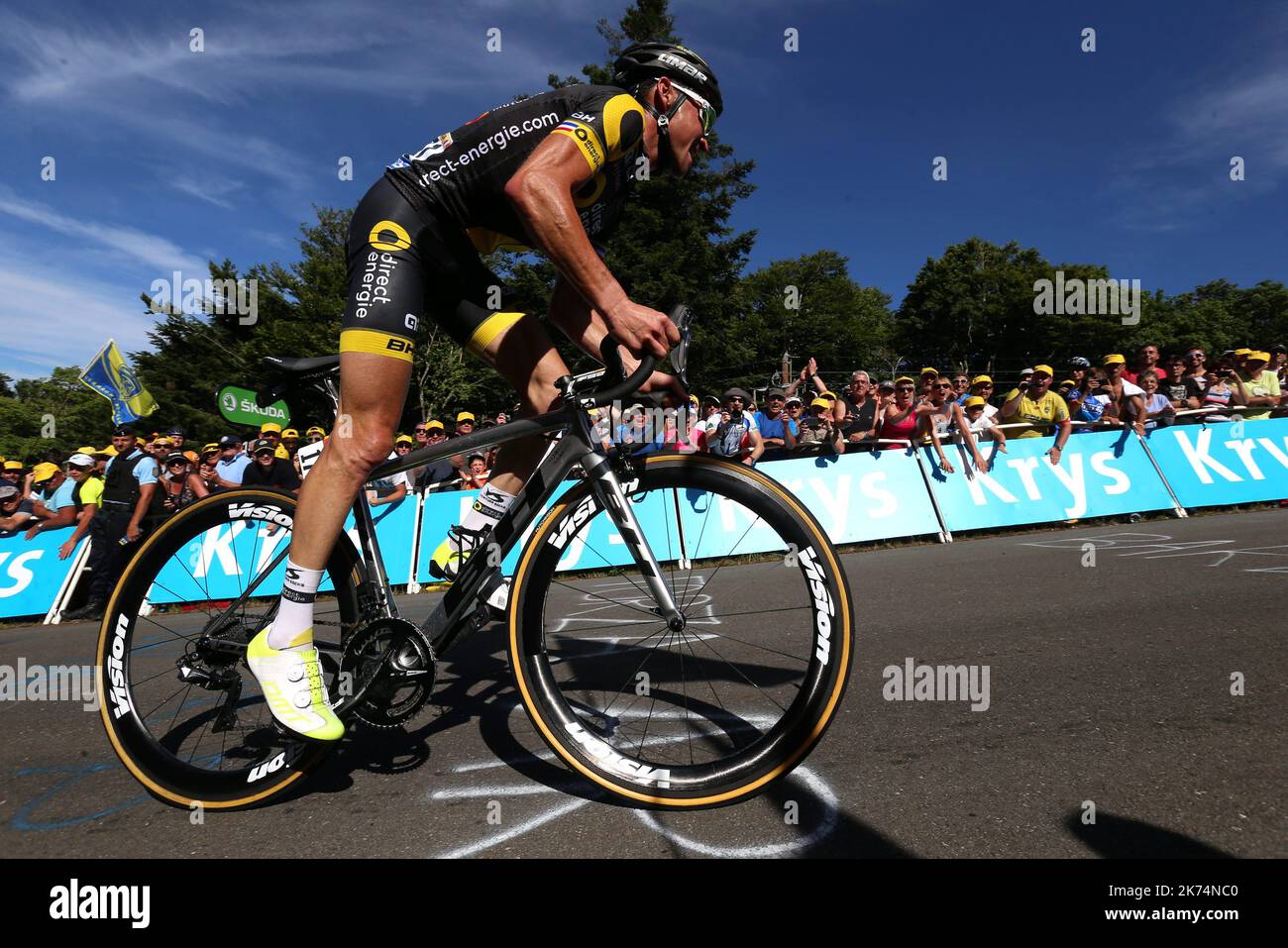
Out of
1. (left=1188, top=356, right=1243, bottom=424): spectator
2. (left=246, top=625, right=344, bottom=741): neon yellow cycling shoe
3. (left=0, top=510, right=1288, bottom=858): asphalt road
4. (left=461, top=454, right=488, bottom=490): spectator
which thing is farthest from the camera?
(left=1188, top=356, right=1243, bottom=424): spectator

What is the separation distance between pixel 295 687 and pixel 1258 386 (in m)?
13.6

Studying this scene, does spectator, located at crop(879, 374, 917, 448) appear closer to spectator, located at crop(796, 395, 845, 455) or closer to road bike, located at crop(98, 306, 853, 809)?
spectator, located at crop(796, 395, 845, 455)

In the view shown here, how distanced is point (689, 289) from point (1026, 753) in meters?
30.7

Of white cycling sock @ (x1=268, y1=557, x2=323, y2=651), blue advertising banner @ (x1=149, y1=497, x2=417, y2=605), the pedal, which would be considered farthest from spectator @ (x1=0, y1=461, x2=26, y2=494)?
the pedal

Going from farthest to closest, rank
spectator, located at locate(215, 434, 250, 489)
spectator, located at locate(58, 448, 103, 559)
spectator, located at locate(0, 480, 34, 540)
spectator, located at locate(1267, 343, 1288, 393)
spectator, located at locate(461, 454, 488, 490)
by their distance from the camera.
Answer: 1. spectator, located at locate(1267, 343, 1288, 393)
2. spectator, located at locate(215, 434, 250, 489)
3. spectator, located at locate(0, 480, 34, 540)
4. spectator, located at locate(461, 454, 488, 490)
5. spectator, located at locate(58, 448, 103, 559)

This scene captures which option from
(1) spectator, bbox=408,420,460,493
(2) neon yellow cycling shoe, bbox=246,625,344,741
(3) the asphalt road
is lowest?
(3) the asphalt road

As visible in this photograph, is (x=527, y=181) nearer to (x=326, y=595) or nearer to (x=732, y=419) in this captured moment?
(x=326, y=595)

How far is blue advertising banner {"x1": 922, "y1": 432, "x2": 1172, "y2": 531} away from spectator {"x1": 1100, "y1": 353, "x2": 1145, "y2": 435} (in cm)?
25

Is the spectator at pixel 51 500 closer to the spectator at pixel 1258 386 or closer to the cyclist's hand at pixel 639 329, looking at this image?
the cyclist's hand at pixel 639 329

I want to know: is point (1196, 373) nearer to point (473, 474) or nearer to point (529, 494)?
point (473, 474)

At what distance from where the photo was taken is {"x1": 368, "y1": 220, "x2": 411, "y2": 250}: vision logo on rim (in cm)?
214

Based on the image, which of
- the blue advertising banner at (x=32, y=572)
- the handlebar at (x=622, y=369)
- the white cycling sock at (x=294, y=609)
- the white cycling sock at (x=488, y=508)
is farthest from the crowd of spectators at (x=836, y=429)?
the handlebar at (x=622, y=369)

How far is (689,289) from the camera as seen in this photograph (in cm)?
3134
